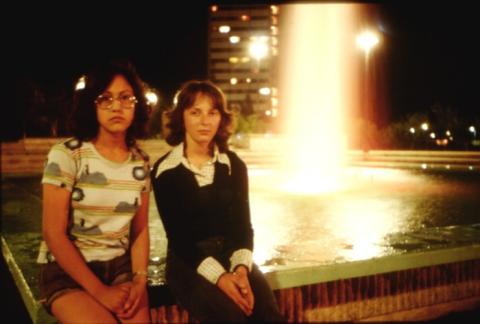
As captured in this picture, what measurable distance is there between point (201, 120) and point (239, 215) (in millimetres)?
650

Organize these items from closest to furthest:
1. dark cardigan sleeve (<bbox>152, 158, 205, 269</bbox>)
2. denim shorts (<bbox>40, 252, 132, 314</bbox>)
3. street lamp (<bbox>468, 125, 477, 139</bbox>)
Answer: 1. denim shorts (<bbox>40, 252, 132, 314</bbox>)
2. dark cardigan sleeve (<bbox>152, 158, 205, 269</bbox>)
3. street lamp (<bbox>468, 125, 477, 139</bbox>)

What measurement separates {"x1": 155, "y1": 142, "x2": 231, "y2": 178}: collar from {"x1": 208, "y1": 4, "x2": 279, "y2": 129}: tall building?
449ft

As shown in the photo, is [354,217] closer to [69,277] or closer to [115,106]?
[115,106]

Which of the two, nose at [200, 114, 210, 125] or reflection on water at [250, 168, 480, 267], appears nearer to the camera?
nose at [200, 114, 210, 125]

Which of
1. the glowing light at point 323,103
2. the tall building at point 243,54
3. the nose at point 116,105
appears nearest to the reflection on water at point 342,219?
the nose at point 116,105

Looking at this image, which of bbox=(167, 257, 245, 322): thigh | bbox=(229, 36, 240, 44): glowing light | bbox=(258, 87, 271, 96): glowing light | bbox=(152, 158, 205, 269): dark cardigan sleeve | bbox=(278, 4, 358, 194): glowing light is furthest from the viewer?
bbox=(229, 36, 240, 44): glowing light

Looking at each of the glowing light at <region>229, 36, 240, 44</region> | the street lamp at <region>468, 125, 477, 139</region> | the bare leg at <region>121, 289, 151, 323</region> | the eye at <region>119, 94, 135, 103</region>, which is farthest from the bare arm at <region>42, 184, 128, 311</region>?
the glowing light at <region>229, 36, 240, 44</region>

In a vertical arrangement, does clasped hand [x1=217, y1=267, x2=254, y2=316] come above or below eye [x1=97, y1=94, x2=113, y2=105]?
below

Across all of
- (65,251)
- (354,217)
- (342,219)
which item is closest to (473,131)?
(354,217)

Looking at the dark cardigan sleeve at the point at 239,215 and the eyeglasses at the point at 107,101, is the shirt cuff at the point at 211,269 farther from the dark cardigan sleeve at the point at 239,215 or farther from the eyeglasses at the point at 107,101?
the eyeglasses at the point at 107,101

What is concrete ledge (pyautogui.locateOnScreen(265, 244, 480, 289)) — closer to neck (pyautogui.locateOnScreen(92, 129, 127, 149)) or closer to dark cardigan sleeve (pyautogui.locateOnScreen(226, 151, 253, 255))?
dark cardigan sleeve (pyautogui.locateOnScreen(226, 151, 253, 255))

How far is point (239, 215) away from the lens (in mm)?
3104

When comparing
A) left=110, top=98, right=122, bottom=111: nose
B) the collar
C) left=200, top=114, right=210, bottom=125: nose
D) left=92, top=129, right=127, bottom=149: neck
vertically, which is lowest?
the collar

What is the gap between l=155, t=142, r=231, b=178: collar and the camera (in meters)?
3.03
